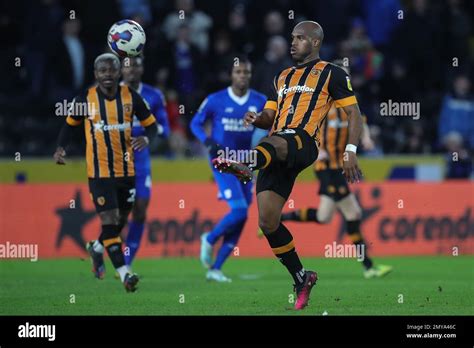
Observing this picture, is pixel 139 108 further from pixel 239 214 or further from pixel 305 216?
pixel 305 216

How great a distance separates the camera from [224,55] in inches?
Answer: 811

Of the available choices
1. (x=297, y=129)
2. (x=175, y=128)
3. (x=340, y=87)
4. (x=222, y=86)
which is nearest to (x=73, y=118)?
(x=297, y=129)

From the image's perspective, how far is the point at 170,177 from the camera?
63.4ft

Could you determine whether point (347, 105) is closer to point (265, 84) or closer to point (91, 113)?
point (91, 113)

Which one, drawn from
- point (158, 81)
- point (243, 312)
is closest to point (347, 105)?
point (243, 312)

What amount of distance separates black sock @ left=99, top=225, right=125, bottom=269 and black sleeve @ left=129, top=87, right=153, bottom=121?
1.33 meters

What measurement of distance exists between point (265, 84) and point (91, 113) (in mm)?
6302

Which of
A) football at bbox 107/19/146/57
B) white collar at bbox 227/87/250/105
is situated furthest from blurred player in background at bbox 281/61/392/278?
football at bbox 107/19/146/57

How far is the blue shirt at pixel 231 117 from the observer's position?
14.5 meters

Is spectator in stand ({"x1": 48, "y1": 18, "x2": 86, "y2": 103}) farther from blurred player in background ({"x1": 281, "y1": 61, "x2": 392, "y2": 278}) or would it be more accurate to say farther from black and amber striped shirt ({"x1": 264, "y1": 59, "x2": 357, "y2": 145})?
black and amber striped shirt ({"x1": 264, "y1": 59, "x2": 357, "y2": 145})

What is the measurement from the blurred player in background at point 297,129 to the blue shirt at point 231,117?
10.3ft

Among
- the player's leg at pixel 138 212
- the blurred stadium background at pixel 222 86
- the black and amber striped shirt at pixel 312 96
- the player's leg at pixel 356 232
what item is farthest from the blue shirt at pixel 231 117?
the black and amber striped shirt at pixel 312 96

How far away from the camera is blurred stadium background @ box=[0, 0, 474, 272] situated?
1775cm
